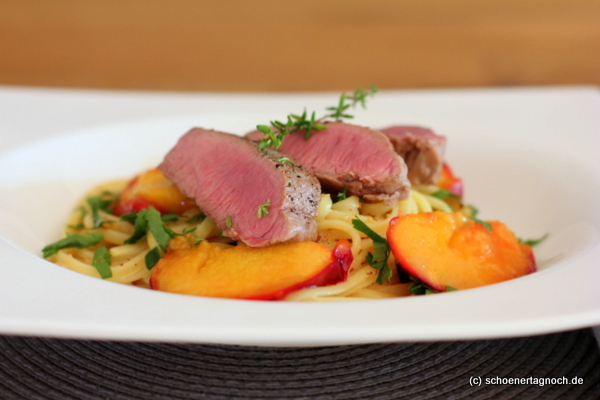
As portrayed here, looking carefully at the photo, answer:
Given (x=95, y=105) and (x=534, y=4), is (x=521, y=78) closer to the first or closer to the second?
(x=534, y=4)

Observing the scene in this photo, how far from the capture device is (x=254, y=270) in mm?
2330

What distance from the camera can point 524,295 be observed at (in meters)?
2.02

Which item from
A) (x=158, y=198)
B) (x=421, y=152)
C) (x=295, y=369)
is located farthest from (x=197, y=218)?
(x=421, y=152)

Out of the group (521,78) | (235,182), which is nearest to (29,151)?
(235,182)

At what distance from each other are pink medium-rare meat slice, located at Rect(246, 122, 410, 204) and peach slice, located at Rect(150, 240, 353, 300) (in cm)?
44

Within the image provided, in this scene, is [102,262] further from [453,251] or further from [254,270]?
[453,251]

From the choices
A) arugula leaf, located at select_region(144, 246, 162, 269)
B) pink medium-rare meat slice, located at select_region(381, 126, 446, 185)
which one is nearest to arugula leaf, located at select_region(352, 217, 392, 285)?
pink medium-rare meat slice, located at select_region(381, 126, 446, 185)

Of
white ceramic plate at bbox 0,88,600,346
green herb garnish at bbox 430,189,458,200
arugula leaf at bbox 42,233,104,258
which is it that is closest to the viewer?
white ceramic plate at bbox 0,88,600,346

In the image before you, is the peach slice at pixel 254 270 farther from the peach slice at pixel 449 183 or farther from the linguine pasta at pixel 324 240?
the peach slice at pixel 449 183

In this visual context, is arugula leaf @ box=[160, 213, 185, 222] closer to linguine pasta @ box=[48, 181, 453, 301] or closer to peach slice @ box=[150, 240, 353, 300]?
linguine pasta @ box=[48, 181, 453, 301]

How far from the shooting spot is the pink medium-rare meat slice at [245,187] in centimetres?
247

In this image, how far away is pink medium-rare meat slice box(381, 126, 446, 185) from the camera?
3.20 metres

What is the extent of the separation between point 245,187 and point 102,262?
86cm

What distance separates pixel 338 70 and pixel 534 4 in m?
2.87
